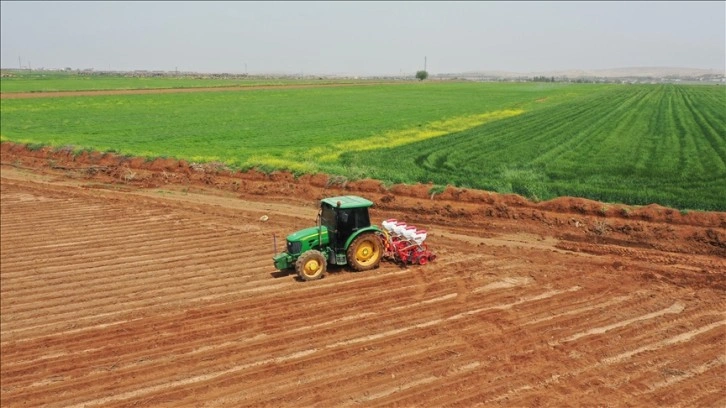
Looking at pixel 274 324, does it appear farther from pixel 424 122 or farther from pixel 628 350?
pixel 424 122

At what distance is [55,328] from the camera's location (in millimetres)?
9867

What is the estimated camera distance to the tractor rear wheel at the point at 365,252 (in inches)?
477

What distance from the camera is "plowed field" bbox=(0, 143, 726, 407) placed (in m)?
7.86

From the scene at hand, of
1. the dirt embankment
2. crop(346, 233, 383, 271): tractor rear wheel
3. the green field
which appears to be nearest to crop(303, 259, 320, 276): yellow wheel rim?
crop(346, 233, 383, 271): tractor rear wheel

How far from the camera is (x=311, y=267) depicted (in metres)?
11.8

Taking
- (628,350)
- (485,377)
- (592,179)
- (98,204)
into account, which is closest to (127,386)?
(485,377)

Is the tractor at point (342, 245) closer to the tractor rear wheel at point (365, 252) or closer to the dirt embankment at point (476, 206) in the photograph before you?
the tractor rear wheel at point (365, 252)

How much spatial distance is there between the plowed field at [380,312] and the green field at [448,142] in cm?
305

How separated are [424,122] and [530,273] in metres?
29.4

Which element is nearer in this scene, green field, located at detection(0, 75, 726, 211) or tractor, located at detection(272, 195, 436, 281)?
tractor, located at detection(272, 195, 436, 281)

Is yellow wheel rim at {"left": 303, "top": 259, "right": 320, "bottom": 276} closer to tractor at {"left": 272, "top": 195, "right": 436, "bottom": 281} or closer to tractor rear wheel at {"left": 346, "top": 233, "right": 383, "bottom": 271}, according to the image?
tractor at {"left": 272, "top": 195, "right": 436, "bottom": 281}

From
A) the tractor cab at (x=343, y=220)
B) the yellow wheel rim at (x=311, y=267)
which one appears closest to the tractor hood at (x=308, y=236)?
the tractor cab at (x=343, y=220)

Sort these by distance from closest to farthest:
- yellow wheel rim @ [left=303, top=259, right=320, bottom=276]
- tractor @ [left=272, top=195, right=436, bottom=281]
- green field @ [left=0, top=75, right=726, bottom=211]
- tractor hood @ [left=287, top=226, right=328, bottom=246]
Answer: yellow wheel rim @ [left=303, top=259, right=320, bottom=276], tractor @ [left=272, top=195, right=436, bottom=281], tractor hood @ [left=287, top=226, right=328, bottom=246], green field @ [left=0, top=75, right=726, bottom=211]

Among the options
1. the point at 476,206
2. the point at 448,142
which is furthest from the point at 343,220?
the point at 448,142
